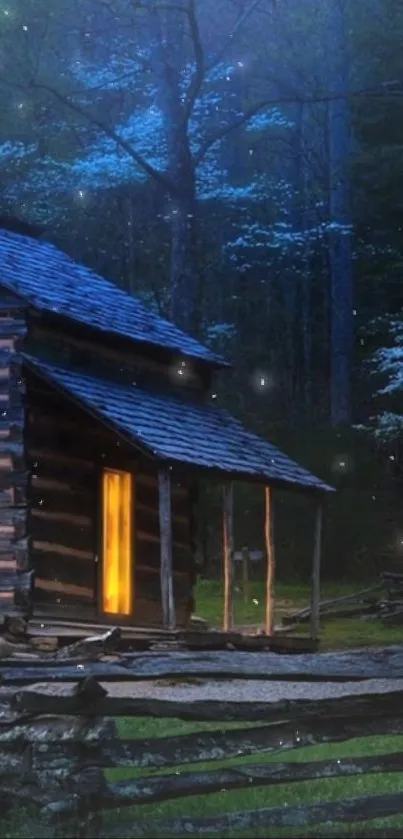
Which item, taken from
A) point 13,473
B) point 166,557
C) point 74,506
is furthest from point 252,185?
point 166,557

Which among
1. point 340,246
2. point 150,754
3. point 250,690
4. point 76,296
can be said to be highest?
point 340,246

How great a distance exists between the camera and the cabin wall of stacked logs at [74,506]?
49.1ft

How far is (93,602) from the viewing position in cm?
1574

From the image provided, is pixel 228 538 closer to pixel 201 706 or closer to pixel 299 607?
pixel 299 607

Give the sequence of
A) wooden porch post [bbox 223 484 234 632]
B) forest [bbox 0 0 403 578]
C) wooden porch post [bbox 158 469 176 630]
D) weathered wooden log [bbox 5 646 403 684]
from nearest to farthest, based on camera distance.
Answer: weathered wooden log [bbox 5 646 403 684]
wooden porch post [bbox 158 469 176 630]
wooden porch post [bbox 223 484 234 632]
forest [bbox 0 0 403 578]

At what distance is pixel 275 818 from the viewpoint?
698 centimetres

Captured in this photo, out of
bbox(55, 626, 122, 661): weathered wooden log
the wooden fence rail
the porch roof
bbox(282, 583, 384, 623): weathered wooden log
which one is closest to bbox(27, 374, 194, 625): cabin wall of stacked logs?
the porch roof

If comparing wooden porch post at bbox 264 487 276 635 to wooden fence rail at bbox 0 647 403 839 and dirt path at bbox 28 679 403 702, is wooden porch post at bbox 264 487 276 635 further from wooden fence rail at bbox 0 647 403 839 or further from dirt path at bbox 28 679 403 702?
wooden fence rail at bbox 0 647 403 839

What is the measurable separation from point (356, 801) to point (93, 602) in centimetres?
875

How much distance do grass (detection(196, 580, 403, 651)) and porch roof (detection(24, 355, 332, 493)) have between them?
98.0 inches

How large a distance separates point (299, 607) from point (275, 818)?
15.7 meters

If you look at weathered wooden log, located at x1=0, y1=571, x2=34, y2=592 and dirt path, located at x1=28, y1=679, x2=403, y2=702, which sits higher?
weathered wooden log, located at x1=0, y1=571, x2=34, y2=592

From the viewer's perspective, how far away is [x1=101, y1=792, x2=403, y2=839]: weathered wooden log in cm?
674

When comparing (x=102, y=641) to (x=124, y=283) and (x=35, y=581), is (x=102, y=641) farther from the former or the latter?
(x=124, y=283)
